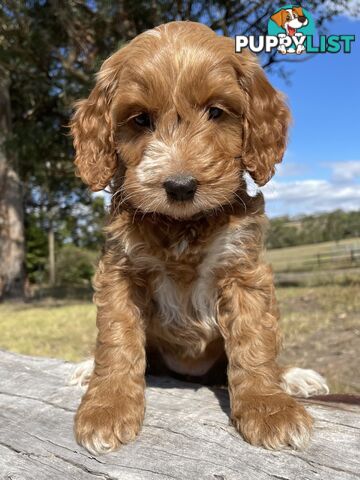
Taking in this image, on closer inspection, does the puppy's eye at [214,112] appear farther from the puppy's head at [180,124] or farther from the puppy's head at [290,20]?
the puppy's head at [290,20]

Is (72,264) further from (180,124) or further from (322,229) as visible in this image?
(180,124)

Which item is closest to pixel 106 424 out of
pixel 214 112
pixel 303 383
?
pixel 303 383

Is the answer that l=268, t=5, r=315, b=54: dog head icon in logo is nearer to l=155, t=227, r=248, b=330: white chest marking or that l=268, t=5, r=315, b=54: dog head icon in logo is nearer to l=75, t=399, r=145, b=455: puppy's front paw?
l=155, t=227, r=248, b=330: white chest marking

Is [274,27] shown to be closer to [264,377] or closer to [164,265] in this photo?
[164,265]

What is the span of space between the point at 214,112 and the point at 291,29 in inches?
102

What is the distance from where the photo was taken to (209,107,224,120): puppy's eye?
2.67m

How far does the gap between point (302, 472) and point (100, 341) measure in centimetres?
122

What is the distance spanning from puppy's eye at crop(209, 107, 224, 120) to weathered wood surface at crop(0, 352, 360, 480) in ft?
5.06

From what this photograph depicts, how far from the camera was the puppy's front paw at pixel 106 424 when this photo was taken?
2.31m

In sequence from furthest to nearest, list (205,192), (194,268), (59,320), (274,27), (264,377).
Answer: (59,320), (274,27), (194,268), (264,377), (205,192)

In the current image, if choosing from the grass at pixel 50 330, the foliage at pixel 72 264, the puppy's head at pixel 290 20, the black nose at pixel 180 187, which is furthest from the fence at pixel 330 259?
the black nose at pixel 180 187

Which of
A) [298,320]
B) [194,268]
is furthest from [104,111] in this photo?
[298,320]

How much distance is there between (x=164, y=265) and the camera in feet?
8.93

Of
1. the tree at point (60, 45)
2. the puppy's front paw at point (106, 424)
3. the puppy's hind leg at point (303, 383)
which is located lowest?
the puppy's hind leg at point (303, 383)
